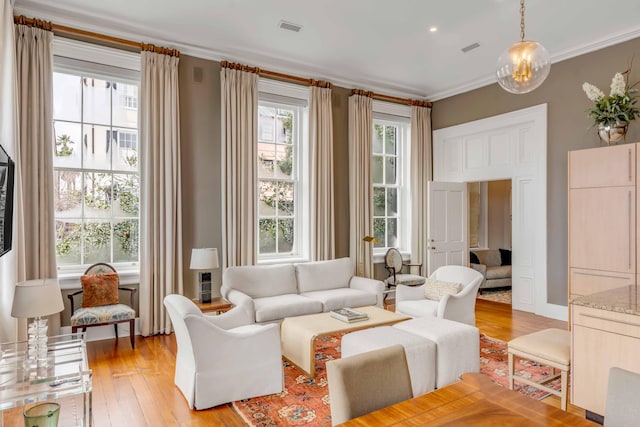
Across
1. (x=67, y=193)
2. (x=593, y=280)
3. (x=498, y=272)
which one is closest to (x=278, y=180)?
(x=67, y=193)

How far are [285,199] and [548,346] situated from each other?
13.0ft

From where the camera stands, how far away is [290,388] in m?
3.14

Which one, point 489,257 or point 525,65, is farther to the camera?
point 489,257

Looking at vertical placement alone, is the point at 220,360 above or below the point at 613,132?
below

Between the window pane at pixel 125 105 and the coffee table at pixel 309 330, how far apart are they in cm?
313

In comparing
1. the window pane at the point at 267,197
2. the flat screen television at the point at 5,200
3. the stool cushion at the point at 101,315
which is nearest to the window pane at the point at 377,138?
the window pane at the point at 267,197

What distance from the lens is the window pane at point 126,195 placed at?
471 centimetres

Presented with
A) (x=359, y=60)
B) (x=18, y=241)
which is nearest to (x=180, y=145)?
(x=18, y=241)

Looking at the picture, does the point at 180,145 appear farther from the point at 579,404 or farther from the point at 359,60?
the point at 579,404

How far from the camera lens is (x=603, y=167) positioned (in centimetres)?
415

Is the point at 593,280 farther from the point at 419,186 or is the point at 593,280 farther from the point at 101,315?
the point at 101,315

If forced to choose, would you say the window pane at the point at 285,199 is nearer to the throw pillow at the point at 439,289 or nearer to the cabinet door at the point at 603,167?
the throw pillow at the point at 439,289

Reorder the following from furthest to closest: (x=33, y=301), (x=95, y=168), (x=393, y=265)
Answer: (x=393, y=265) → (x=95, y=168) → (x=33, y=301)

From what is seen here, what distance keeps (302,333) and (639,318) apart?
2.37 metres
